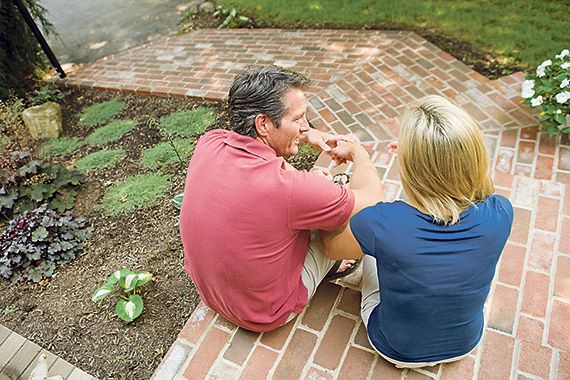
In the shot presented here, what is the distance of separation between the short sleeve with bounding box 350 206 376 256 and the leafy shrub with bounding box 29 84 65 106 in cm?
441

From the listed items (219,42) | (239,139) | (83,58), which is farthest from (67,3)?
(239,139)

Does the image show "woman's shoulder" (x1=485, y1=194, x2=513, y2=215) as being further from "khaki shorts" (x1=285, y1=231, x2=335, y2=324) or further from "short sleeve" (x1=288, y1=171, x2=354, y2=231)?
"khaki shorts" (x1=285, y1=231, x2=335, y2=324)

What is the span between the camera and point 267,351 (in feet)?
6.68

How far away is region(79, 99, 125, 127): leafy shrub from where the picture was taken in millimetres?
4383

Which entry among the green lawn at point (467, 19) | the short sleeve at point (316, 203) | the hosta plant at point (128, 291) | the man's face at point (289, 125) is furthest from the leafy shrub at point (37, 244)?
the green lawn at point (467, 19)

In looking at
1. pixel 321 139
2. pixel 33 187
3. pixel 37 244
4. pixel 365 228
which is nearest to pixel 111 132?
pixel 33 187

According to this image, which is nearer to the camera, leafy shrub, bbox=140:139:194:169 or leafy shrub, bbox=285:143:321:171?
leafy shrub, bbox=285:143:321:171

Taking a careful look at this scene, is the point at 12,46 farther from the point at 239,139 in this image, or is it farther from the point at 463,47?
the point at 463,47

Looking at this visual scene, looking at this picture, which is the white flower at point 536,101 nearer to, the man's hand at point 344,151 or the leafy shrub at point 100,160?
the man's hand at point 344,151

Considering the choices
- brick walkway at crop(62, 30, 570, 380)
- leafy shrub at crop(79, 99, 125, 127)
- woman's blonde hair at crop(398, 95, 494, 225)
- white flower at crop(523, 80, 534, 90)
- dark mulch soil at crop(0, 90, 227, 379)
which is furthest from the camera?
leafy shrub at crop(79, 99, 125, 127)

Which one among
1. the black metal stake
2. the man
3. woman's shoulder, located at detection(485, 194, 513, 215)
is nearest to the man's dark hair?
the man

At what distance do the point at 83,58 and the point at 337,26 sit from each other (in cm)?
355

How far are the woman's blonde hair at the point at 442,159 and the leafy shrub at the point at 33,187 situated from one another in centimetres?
278

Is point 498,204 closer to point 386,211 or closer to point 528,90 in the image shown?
point 386,211
